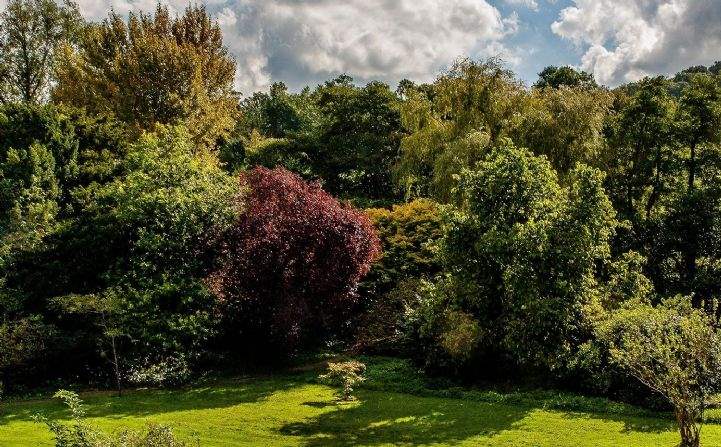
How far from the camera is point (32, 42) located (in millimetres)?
41812

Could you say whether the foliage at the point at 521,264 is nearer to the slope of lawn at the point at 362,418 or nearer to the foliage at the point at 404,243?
the slope of lawn at the point at 362,418

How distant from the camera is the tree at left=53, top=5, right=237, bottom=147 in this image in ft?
114

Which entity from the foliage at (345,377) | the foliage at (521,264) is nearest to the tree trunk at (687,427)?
the foliage at (521,264)

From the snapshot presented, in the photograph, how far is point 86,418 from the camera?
17.6 metres

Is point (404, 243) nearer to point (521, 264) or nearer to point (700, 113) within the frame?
point (521, 264)

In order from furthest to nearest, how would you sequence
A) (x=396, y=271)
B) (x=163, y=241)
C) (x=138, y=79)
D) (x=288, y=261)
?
(x=138, y=79) → (x=396, y=271) → (x=288, y=261) → (x=163, y=241)

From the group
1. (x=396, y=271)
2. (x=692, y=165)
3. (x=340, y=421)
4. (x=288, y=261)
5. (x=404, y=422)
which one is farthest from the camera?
(x=396, y=271)

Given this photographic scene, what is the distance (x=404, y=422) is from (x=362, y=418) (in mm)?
1384

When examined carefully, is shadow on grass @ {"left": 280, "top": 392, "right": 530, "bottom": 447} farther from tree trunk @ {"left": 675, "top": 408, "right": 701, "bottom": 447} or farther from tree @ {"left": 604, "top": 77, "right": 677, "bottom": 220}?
tree @ {"left": 604, "top": 77, "right": 677, "bottom": 220}

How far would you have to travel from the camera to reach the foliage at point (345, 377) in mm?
20728

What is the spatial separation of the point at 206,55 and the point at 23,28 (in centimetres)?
1269

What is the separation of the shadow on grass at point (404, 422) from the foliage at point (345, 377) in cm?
59

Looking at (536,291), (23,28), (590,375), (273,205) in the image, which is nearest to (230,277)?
(273,205)

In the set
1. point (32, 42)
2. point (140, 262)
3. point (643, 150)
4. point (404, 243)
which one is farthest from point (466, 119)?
point (32, 42)
